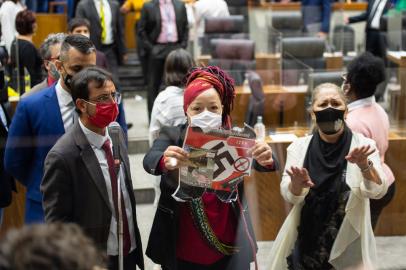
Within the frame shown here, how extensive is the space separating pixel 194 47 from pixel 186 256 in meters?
4.52

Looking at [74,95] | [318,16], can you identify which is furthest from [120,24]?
[74,95]

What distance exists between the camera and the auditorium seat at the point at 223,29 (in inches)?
275

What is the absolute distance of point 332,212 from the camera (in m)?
2.92

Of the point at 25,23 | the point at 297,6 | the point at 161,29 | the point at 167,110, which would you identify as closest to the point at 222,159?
the point at 167,110

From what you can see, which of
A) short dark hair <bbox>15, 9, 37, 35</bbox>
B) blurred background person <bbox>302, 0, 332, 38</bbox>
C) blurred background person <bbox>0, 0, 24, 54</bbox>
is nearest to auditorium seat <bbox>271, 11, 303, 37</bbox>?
blurred background person <bbox>302, 0, 332, 38</bbox>

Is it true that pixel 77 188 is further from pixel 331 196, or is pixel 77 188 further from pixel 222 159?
pixel 331 196

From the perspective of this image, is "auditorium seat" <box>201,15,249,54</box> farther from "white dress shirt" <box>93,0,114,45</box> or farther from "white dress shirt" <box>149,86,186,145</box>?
"white dress shirt" <box>149,86,186,145</box>

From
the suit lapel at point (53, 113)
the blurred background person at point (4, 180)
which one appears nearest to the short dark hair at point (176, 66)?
the blurred background person at point (4, 180)

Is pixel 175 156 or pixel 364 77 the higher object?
pixel 364 77

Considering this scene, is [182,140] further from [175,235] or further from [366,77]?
[366,77]

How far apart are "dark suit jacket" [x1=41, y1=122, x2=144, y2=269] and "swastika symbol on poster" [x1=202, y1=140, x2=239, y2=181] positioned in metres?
0.41

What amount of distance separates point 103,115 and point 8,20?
4006mm

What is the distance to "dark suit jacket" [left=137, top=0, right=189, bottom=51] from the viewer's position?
20.4ft

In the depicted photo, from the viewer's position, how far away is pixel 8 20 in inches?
252
